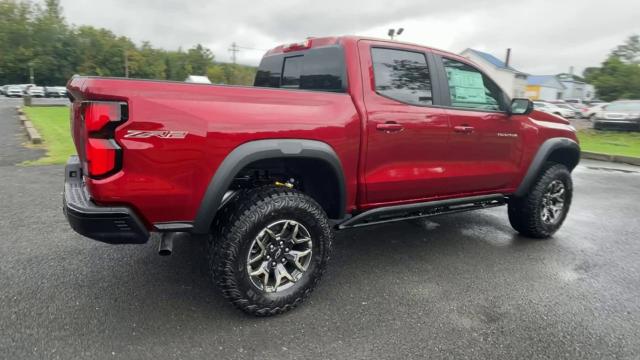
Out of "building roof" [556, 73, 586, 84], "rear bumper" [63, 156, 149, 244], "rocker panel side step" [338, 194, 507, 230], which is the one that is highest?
"building roof" [556, 73, 586, 84]

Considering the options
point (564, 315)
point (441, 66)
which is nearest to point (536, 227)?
point (564, 315)

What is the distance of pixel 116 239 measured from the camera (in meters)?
2.36

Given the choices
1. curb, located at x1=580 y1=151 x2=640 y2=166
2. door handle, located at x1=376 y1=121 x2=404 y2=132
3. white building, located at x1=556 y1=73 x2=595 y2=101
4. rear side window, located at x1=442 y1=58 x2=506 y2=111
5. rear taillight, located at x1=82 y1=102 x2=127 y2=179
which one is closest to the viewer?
rear taillight, located at x1=82 y1=102 x2=127 y2=179

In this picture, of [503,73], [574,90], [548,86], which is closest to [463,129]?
[503,73]

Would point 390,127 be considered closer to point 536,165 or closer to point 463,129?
point 463,129

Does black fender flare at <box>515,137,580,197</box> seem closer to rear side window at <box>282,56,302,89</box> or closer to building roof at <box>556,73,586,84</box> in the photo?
rear side window at <box>282,56,302,89</box>

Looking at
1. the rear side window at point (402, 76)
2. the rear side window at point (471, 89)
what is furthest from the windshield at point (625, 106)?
the rear side window at point (402, 76)

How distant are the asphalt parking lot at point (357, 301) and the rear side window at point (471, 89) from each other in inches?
54.1

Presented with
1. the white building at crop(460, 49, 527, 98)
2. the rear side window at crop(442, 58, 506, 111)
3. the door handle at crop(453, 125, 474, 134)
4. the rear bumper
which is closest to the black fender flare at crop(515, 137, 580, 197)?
the rear side window at crop(442, 58, 506, 111)

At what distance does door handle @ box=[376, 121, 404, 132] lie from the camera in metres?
3.08

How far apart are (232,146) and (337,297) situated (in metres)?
1.33

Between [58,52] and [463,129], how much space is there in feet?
215

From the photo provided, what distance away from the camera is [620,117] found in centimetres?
1591

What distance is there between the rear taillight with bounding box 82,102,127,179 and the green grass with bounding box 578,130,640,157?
40.4ft
